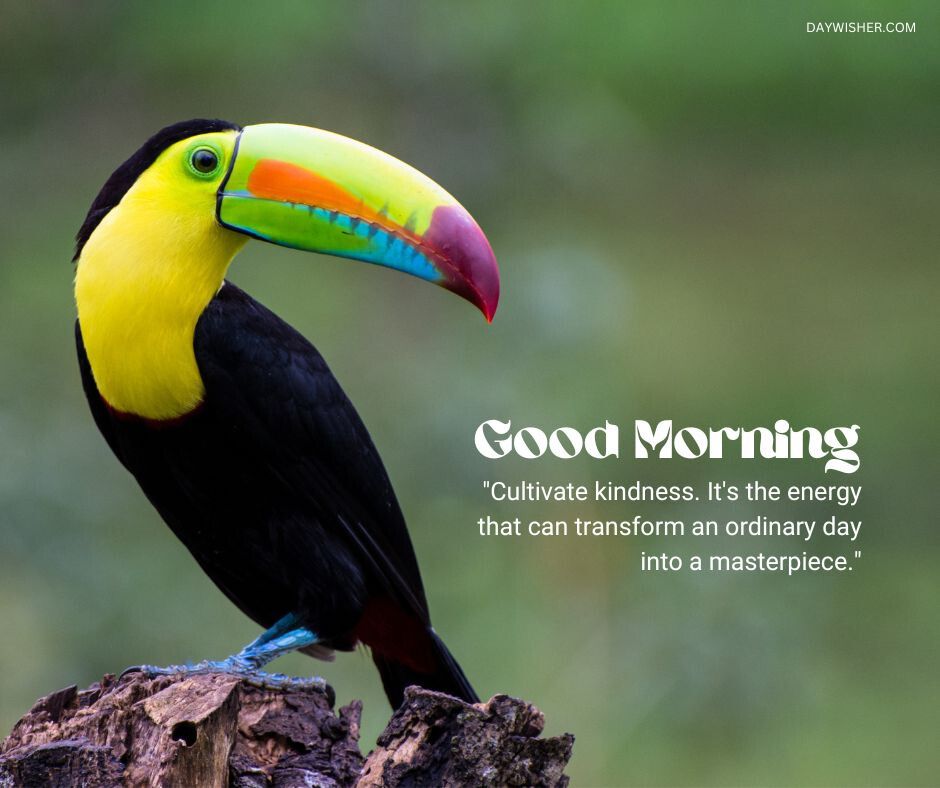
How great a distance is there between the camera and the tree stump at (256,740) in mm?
2191

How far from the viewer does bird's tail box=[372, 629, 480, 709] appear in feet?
9.32

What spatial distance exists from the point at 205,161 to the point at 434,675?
997 mm

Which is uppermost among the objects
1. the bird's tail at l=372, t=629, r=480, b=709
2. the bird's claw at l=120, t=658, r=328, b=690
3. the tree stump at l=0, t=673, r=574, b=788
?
the bird's tail at l=372, t=629, r=480, b=709

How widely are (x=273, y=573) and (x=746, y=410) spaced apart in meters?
5.16

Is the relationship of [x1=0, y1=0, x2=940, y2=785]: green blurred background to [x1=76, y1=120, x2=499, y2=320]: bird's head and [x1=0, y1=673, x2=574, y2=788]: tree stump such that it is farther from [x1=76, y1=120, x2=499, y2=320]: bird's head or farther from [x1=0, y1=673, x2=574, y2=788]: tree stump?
[x1=76, y1=120, x2=499, y2=320]: bird's head

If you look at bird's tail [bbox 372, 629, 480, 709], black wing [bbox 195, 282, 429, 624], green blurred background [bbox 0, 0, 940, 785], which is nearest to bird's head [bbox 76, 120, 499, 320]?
black wing [bbox 195, 282, 429, 624]

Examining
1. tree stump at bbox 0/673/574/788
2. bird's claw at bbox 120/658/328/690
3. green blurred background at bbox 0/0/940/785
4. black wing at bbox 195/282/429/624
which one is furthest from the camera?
green blurred background at bbox 0/0/940/785

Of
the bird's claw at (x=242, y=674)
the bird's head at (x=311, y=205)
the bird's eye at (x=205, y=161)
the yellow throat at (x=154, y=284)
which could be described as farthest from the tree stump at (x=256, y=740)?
the bird's eye at (x=205, y=161)

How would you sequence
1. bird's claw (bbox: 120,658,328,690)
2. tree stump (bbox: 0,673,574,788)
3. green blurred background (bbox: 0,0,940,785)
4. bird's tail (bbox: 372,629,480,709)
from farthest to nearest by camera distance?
1. green blurred background (bbox: 0,0,940,785)
2. bird's tail (bbox: 372,629,480,709)
3. bird's claw (bbox: 120,658,328,690)
4. tree stump (bbox: 0,673,574,788)

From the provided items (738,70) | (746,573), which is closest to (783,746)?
(746,573)

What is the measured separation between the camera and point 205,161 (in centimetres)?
263

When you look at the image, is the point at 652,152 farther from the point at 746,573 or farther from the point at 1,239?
the point at 746,573

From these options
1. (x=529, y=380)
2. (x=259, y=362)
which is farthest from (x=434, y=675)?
(x=529, y=380)

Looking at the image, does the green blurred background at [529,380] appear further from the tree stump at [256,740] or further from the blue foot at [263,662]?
the tree stump at [256,740]
